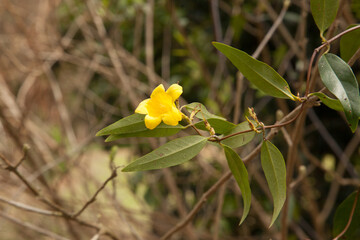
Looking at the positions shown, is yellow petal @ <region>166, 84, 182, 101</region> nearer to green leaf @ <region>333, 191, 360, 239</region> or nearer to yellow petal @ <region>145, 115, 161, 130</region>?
yellow petal @ <region>145, 115, 161, 130</region>

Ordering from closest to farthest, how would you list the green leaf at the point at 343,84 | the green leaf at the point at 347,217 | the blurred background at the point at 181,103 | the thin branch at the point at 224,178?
the green leaf at the point at 343,84 < the thin branch at the point at 224,178 < the green leaf at the point at 347,217 < the blurred background at the point at 181,103

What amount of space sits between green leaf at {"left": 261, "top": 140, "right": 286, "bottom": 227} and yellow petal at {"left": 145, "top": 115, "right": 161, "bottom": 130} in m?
0.14

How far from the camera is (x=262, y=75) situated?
1.64 ft

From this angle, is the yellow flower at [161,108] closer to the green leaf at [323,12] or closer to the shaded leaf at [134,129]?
the shaded leaf at [134,129]

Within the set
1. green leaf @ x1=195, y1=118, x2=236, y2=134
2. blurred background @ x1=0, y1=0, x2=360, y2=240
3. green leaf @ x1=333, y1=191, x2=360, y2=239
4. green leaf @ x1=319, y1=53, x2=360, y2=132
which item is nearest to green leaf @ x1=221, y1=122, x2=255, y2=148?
green leaf @ x1=195, y1=118, x2=236, y2=134

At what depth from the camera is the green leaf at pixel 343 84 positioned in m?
0.44

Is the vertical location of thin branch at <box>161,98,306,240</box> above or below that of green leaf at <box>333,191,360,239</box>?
above

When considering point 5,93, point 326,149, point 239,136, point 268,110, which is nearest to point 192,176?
point 268,110

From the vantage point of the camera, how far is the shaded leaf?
1.59 feet

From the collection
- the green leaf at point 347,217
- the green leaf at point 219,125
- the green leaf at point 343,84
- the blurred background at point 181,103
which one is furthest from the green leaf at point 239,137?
the blurred background at point 181,103

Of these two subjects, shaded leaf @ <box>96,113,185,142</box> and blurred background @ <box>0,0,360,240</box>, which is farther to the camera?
blurred background @ <box>0,0,360,240</box>

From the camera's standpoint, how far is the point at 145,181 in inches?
80.6

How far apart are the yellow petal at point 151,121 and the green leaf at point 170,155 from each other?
3 cm

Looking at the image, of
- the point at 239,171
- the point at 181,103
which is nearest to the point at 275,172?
the point at 239,171
